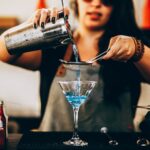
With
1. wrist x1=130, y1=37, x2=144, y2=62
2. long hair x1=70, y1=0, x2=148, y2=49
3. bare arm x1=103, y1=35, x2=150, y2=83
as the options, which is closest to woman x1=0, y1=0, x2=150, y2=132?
long hair x1=70, y1=0, x2=148, y2=49

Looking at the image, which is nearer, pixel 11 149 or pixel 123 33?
pixel 11 149

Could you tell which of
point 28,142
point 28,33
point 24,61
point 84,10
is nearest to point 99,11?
point 84,10

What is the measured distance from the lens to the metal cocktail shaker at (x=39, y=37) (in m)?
1.64

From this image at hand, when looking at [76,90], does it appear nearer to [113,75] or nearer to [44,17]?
[44,17]

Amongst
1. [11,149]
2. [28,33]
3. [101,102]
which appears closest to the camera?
[11,149]

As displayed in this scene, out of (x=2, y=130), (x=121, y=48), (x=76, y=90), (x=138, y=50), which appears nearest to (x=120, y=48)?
(x=121, y=48)

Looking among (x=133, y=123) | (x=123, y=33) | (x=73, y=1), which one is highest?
(x=73, y=1)

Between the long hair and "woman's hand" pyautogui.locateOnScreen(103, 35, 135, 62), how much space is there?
0.43 m

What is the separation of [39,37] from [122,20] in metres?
0.70

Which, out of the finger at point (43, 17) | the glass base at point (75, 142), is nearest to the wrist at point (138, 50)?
the finger at point (43, 17)

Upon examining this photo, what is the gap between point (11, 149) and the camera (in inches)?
55.2

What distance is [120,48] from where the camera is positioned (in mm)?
1700

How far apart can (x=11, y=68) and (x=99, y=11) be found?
0.60 meters

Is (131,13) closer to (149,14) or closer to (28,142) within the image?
(149,14)
